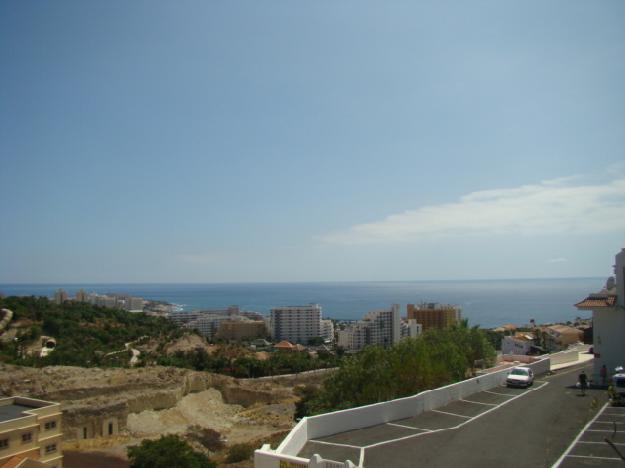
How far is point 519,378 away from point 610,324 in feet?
15.9

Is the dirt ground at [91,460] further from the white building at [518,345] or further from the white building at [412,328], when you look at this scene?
the white building at [412,328]

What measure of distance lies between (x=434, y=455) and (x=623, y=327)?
1372 cm

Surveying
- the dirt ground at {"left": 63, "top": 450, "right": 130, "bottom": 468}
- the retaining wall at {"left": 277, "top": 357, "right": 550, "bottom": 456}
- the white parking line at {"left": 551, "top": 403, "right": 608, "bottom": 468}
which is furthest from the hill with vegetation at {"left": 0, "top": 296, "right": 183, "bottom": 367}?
the white parking line at {"left": 551, "top": 403, "right": 608, "bottom": 468}

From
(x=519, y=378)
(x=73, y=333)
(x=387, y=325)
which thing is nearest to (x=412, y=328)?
(x=387, y=325)

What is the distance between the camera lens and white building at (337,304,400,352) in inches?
4077

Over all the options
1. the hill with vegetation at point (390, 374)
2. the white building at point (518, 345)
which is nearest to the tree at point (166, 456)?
the hill with vegetation at point (390, 374)

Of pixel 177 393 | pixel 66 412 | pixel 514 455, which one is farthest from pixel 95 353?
pixel 514 455

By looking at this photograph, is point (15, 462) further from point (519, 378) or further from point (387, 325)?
point (387, 325)

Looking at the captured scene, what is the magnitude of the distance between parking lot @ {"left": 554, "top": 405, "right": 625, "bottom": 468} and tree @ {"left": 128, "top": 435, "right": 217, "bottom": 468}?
15763mm

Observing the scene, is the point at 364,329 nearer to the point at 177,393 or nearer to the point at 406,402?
the point at 177,393

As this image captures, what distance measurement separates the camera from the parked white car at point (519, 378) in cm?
1734

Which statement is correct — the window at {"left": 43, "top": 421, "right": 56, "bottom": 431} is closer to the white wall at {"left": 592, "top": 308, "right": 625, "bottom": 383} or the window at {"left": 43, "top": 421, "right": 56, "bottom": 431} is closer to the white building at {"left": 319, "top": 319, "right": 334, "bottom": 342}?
the white wall at {"left": 592, "top": 308, "right": 625, "bottom": 383}

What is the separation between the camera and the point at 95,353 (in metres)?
49.8

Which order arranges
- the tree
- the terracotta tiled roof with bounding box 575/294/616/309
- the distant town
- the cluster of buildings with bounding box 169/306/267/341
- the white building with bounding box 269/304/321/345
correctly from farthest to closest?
the white building with bounding box 269/304/321/345 < the cluster of buildings with bounding box 169/306/267/341 < the tree < the terracotta tiled roof with bounding box 575/294/616/309 < the distant town
